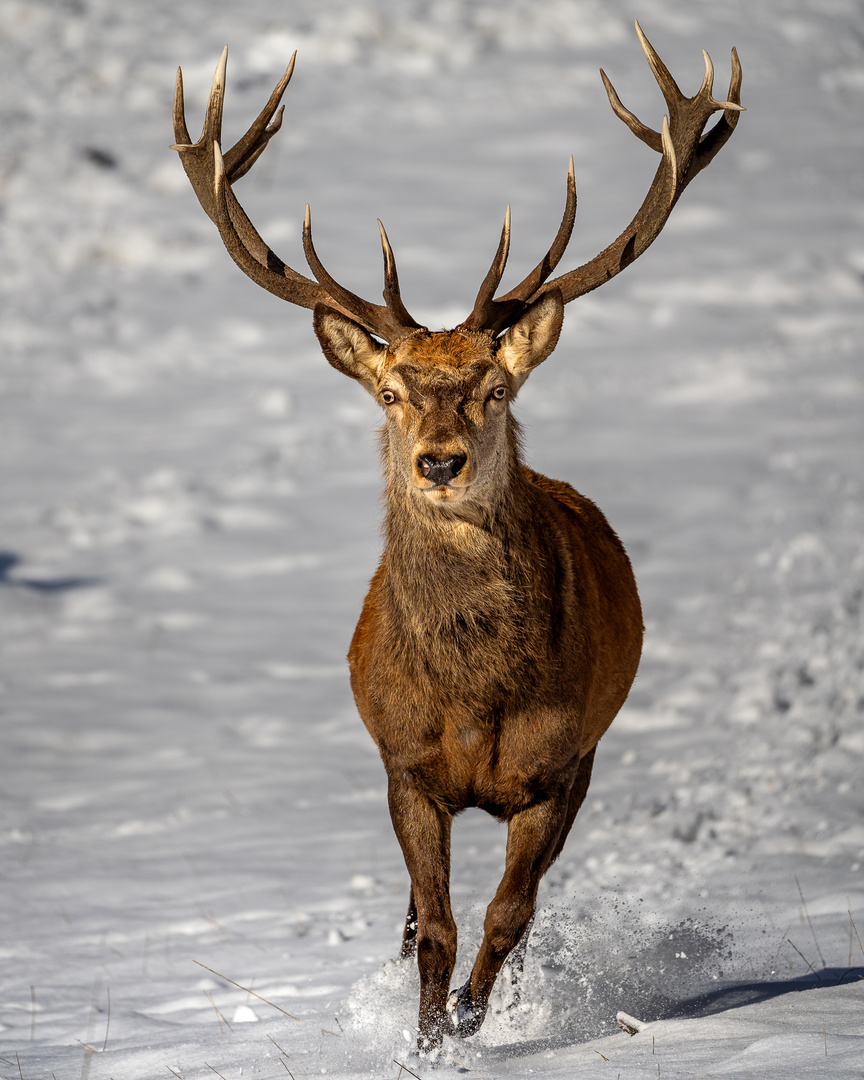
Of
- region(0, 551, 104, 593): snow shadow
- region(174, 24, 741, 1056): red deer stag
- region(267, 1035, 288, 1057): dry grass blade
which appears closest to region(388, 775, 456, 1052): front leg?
region(174, 24, 741, 1056): red deer stag

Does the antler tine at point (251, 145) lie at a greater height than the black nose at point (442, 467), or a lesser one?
greater

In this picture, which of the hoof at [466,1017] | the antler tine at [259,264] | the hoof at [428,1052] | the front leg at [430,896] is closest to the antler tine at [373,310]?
the antler tine at [259,264]

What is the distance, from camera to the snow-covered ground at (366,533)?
4.80 meters

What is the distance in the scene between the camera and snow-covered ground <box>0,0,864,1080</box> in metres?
4.80

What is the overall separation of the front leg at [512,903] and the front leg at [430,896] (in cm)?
7

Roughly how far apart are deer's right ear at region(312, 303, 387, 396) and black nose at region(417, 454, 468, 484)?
80cm

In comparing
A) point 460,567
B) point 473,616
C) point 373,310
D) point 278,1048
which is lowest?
point 278,1048

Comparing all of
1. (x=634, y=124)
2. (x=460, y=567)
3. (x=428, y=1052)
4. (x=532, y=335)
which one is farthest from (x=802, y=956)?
(x=634, y=124)

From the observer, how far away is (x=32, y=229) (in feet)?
49.1

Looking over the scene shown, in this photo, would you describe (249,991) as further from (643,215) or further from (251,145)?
(251,145)

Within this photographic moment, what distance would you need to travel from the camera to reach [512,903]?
12.5ft

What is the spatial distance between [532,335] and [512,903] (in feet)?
6.21

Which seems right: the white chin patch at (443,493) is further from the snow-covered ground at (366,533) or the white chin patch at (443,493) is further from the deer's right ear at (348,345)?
the snow-covered ground at (366,533)

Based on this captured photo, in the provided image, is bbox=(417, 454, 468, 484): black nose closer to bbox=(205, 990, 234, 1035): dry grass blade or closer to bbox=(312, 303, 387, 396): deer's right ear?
bbox=(312, 303, 387, 396): deer's right ear
